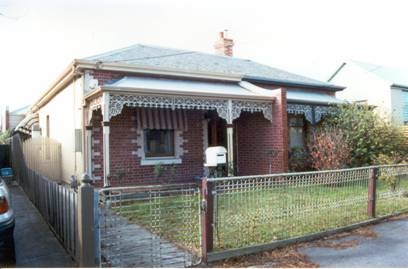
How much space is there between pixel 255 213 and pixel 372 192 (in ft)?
9.73

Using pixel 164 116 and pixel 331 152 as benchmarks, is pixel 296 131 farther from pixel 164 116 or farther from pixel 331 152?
pixel 164 116

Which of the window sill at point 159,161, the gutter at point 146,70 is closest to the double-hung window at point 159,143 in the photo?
the window sill at point 159,161

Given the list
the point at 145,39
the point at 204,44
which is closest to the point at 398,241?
the point at 145,39

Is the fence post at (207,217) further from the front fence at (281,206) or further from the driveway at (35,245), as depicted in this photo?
the driveway at (35,245)

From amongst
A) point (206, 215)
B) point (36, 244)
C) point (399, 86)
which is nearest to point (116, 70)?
point (36, 244)

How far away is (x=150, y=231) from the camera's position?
554 centimetres

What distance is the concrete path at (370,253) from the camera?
5102 millimetres

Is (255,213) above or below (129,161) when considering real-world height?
below

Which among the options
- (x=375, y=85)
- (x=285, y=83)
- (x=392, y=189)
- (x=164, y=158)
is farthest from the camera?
(x=375, y=85)

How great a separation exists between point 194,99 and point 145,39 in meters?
7.01

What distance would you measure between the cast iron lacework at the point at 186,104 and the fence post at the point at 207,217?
5.47 metres

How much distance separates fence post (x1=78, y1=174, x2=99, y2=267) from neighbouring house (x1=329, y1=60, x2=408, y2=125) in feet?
A: 67.7

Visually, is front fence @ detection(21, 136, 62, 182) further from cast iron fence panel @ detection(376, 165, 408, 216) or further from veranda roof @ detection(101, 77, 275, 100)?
cast iron fence panel @ detection(376, 165, 408, 216)

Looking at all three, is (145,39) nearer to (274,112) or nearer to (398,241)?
(274,112)
